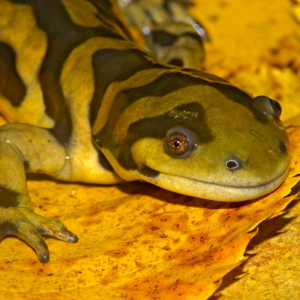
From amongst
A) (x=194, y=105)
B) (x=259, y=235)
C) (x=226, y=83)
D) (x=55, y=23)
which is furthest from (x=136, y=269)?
(x=55, y=23)

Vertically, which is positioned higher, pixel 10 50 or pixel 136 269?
pixel 136 269

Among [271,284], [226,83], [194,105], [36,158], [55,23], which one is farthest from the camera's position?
[55,23]

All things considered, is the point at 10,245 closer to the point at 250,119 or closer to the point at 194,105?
the point at 194,105

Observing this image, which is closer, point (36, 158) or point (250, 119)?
point (250, 119)

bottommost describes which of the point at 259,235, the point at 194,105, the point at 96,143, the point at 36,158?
the point at 36,158

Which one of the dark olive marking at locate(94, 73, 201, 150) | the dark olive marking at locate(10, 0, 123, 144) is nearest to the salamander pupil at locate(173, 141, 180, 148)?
the dark olive marking at locate(94, 73, 201, 150)

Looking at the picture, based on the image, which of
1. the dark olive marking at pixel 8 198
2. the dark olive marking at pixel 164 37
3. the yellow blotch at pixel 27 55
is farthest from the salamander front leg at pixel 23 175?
the dark olive marking at pixel 164 37

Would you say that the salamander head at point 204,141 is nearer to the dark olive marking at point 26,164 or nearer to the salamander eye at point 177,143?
the salamander eye at point 177,143

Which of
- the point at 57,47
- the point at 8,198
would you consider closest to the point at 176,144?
the point at 8,198

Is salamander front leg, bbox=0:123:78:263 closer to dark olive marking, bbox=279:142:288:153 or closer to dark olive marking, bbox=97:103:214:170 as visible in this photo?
dark olive marking, bbox=97:103:214:170
